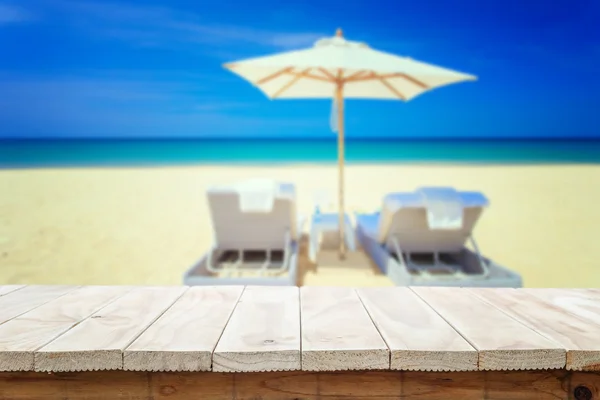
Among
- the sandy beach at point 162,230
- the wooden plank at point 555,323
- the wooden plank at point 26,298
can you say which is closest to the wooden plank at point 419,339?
the wooden plank at point 555,323

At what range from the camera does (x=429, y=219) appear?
295cm

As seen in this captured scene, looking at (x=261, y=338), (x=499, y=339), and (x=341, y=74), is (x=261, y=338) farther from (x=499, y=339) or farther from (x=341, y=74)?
(x=341, y=74)

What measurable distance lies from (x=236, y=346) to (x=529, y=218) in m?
6.99

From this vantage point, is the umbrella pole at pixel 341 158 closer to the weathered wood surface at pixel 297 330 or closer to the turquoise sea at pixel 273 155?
the weathered wood surface at pixel 297 330

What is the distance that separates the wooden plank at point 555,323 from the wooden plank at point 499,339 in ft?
0.08

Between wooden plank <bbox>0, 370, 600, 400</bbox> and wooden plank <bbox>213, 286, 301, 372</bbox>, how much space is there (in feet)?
0.30

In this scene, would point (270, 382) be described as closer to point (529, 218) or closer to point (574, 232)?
point (574, 232)

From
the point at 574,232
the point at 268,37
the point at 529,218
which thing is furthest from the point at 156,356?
the point at 268,37

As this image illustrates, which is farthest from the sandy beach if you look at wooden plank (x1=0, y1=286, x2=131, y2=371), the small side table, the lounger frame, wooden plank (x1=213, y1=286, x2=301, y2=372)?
wooden plank (x1=213, y1=286, x2=301, y2=372)

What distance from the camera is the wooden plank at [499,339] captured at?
743 millimetres

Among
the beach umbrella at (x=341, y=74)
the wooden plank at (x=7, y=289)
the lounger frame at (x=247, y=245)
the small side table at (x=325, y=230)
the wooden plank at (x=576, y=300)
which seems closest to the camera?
the wooden plank at (x=576, y=300)

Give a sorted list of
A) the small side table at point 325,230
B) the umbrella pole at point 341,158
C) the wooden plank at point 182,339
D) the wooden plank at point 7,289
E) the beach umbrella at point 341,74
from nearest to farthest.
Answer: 1. the wooden plank at point 182,339
2. the wooden plank at point 7,289
3. the beach umbrella at point 341,74
4. the umbrella pole at point 341,158
5. the small side table at point 325,230

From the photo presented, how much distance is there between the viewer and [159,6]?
33.4 metres

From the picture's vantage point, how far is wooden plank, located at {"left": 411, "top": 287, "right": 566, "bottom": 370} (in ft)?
2.44
